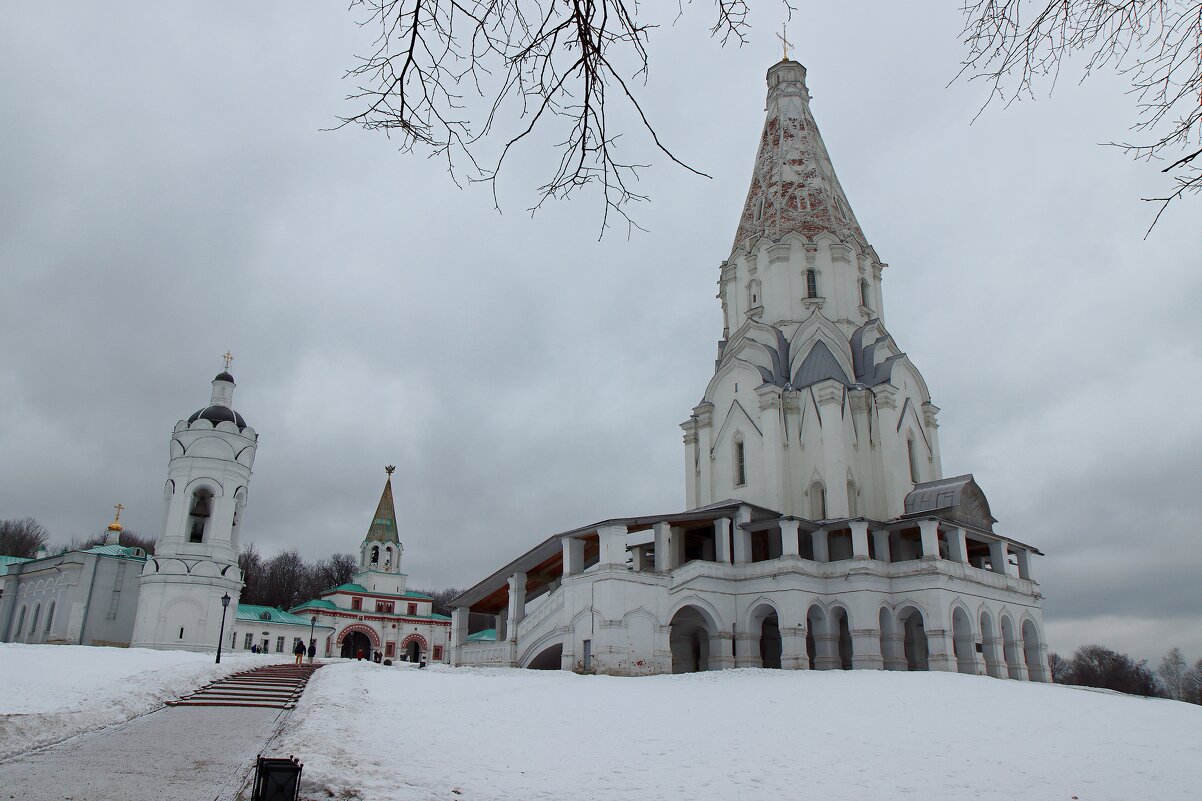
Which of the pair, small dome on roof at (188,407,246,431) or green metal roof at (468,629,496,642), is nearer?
small dome on roof at (188,407,246,431)

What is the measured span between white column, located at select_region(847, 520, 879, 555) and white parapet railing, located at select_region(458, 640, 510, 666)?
38.6 feet

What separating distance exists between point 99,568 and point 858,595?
3395 centimetres

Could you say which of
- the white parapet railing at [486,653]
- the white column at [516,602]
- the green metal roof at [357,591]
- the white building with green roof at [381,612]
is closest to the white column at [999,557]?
the white column at [516,602]

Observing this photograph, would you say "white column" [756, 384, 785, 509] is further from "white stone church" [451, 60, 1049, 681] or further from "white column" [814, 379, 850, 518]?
"white column" [814, 379, 850, 518]

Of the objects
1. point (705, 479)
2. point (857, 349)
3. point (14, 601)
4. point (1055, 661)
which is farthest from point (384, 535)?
point (1055, 661)

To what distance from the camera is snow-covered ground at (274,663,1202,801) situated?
8.24m

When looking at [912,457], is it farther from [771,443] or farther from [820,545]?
[820,545]

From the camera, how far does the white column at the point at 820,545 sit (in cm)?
2803

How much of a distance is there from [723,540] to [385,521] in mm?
42991

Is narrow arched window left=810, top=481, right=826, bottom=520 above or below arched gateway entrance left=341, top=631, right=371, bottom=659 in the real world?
above

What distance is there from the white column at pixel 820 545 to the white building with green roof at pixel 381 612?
119ft

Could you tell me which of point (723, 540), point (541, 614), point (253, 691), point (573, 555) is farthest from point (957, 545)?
point (253, 691)

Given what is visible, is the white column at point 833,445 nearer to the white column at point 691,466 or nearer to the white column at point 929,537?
the white column at point 929,537

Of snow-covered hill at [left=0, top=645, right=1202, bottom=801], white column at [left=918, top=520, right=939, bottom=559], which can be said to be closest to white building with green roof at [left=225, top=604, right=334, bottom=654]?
snow-covered hill at [left=0, top=645, right=1202, bottom=801]
